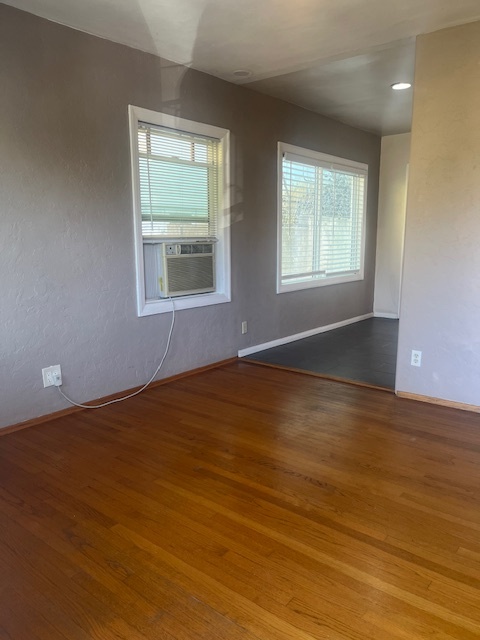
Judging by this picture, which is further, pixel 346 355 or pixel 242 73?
pixel 346 355

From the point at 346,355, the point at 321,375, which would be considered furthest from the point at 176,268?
the point at 346,355

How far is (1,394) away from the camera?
276 cm

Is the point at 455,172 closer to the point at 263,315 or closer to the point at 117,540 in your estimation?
the point at 263,315

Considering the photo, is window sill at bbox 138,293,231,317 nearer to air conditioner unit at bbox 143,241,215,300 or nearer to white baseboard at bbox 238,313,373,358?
air conditioner unit at bbox 143,241,215,300

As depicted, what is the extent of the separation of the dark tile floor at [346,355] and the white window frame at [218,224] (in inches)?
33.1

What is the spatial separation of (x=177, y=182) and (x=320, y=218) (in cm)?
233

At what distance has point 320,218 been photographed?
17.9 feet

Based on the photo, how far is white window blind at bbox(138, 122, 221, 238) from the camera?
3.43 metres

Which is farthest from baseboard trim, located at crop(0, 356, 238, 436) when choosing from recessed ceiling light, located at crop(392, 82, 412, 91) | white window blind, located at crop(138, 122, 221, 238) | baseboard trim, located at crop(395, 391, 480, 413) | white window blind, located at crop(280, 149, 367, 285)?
recessed ceiling light, located at crop(392, 82, 412, 91)

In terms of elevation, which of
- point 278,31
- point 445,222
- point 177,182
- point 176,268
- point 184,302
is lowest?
point 184,302

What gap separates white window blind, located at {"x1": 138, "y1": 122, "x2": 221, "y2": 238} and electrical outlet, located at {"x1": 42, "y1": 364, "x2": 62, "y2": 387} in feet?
3.95

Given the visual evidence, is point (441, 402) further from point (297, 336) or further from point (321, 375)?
point (297, 336)

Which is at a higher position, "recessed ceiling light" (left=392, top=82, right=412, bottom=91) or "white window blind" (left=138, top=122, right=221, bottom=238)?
"recessed ceiling light" (left=392, top=82, right=412, bottom=91)

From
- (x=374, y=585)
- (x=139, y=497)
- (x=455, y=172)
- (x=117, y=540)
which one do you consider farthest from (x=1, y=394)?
(x=455, y=172)
